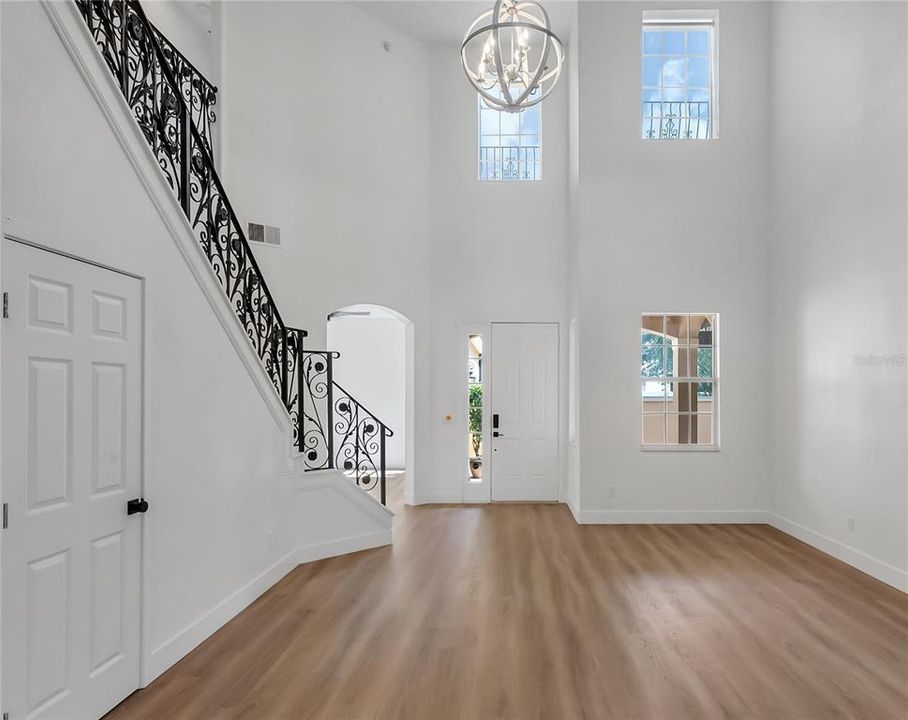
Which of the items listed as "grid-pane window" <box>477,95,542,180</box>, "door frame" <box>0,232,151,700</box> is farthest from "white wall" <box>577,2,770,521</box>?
"door frame" <box>0,232,151,700</box>

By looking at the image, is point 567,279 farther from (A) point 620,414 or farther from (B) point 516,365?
(A) point 620,414

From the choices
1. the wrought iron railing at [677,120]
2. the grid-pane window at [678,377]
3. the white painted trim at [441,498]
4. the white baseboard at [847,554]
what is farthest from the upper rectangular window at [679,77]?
the white painted trim at [441,498]

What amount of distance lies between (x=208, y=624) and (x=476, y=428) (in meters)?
4.74

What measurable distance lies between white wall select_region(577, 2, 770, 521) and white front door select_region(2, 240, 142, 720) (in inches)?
192

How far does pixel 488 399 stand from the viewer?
309 inches

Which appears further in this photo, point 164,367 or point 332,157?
point 332,157

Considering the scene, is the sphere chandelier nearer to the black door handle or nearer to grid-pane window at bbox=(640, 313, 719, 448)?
grid-pane window at bbox=(640, 313, 719, 448)

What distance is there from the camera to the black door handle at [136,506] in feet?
9.57

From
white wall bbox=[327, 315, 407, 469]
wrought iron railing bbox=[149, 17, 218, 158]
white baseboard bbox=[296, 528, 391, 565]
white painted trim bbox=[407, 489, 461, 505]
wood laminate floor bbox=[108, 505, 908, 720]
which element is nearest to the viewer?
wood laminate floor bbox=[108, 505, 908, 720]

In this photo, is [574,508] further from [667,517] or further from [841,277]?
[841,277]

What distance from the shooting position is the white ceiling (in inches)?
275

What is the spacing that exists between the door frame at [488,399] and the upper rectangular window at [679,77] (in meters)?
2.73

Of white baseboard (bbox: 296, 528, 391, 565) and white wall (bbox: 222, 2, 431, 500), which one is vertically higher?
white wall (bbox: 222, 2, 431, 500)

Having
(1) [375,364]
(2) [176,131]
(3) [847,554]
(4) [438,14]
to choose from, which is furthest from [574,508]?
(4) [438,14]
